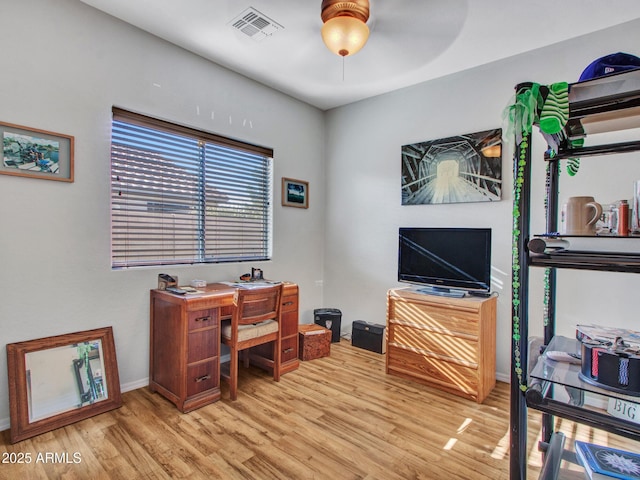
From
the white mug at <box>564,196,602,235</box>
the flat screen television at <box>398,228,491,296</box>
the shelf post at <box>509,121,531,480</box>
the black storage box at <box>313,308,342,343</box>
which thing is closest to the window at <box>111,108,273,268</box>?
the black storage box at <box>313,308,342,343</box>

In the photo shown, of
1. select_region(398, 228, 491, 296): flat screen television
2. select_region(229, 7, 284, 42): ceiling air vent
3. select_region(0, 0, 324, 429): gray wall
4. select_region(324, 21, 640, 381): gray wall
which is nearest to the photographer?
select_region(0, 0, 324, 429): gray wall

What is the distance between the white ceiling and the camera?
227 centimetres

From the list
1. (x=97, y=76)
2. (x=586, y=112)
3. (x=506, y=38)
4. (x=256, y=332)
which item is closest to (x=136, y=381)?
(x=256, y=332)

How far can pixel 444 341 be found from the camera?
8.94 ft

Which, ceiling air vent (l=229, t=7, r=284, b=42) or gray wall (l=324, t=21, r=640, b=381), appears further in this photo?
gray wall (l=324, t=21, r=640, b=381)

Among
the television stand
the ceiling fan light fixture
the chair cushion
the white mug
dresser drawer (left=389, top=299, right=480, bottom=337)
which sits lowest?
the chair cushion

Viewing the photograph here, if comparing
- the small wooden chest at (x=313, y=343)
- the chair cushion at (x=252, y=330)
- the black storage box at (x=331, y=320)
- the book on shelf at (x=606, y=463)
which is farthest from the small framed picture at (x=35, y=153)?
the book on shelf at (x=606, y=463)

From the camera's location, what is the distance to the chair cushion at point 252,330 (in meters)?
2.65

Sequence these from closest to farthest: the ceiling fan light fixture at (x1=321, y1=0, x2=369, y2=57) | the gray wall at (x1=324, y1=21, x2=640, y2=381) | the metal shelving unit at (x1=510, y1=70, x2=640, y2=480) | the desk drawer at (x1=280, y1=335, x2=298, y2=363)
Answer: the metal shelving unit at (x1=510, y1=70, x2=640, y2=480)
the ceiling fan light fixture at (x1=321, y1=0, x2=369, y2=57)
the gray wall at (x1=324, y1=21, x2=640, y2=381)
the desk drawer at (x1=280, y1=335, x2=298, y2=363)

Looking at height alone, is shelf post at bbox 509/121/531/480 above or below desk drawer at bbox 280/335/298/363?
above

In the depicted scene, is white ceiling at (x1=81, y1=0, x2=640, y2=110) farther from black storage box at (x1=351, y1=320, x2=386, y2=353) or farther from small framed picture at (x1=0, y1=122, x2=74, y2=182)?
black storage box at (x1=351, y1=320, x2=386, y2=353)

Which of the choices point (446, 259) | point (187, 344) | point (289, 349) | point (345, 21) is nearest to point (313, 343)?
point (289, 349)

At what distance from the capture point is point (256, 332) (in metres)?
2.74

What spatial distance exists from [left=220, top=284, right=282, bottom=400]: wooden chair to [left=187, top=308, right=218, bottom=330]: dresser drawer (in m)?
0.16
